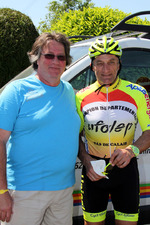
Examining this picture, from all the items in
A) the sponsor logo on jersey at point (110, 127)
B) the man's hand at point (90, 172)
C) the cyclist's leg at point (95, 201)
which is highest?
the sponsor logo on jersey at point (110, 127)

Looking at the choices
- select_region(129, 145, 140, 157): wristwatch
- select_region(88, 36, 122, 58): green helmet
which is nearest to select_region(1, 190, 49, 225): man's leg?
select_region(129, 145, 140, 157): wristwatch

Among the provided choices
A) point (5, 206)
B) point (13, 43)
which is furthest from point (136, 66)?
point (13, 43)

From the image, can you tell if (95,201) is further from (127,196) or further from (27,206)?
(27,206)

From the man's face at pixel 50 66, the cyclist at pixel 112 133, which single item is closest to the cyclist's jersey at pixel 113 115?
the cyclist at pixel 112 133

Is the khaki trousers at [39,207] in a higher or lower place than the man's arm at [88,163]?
lower

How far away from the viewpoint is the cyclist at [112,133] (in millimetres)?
2242

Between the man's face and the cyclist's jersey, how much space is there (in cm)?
35

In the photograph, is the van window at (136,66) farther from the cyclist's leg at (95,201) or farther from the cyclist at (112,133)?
the cyclist's leg at (95,201)

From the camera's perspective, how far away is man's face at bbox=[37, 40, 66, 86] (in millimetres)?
2094

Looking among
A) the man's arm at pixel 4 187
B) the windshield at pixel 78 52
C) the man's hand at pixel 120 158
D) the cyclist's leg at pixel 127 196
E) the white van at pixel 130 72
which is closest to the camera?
the man's arm at pixel 4 187

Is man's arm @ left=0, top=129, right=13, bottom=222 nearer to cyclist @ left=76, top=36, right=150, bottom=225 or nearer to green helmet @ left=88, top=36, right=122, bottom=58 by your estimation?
cyclist @ left=76, top=36, right=150, bottom=225

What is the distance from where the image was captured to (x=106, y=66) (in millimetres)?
2244

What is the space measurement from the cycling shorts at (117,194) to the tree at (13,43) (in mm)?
8419

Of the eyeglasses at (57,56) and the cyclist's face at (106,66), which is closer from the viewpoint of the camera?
the eyeglasses at (57,56)
